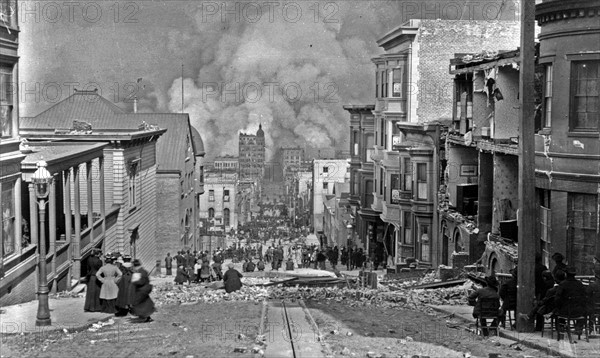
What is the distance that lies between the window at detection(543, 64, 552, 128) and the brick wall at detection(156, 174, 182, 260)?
4040 centimetres

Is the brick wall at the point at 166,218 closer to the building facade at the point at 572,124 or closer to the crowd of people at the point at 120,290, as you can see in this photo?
the crowd of people at the point at 120,290

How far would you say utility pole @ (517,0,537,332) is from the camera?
53.1ft

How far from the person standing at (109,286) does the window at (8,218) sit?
3.27 metres

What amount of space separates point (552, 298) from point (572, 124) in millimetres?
6363

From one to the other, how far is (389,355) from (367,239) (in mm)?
40801

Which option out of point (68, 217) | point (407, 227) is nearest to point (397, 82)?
point (407, 227)

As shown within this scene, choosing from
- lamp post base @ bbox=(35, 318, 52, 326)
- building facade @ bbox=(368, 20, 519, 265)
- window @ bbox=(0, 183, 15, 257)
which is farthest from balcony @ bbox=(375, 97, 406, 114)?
lamp post base @ bbox=(35, 318, 52, 326)

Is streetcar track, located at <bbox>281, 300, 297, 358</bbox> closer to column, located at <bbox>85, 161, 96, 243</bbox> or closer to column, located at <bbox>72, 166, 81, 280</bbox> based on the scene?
column, located at <bbox>72, 166, 81, 280</bbox>

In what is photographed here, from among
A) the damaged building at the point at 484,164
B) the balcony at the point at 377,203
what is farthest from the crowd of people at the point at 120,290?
the balcony at the point at 377,203

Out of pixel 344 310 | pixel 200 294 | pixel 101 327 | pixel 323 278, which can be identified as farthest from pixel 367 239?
pixel 101 327

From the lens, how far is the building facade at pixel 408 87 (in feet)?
149

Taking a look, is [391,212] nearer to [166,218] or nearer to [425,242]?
[425,242]

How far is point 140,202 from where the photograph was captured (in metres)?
47.9

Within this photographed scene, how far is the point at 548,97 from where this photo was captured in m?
21.8
